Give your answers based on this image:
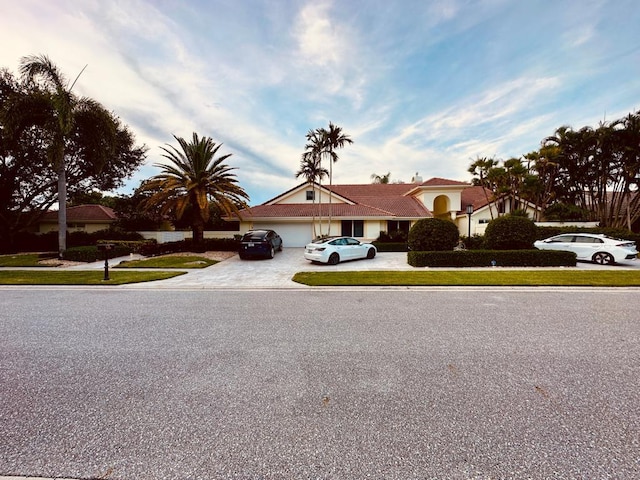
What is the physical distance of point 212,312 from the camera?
6301 mm

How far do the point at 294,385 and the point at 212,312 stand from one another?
3.83 metres

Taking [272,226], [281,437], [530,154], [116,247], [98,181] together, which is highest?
[530,154]

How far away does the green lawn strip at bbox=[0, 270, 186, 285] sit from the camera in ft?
32.5

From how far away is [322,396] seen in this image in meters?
2.95

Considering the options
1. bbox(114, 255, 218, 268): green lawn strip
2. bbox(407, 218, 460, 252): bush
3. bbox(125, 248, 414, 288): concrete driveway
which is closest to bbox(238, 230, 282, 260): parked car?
bbox(114, 255, 218, 268): green lawn strip

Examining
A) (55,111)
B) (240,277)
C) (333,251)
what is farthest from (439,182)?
(55,111)

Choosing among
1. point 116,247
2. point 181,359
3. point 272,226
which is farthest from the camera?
point 272,226

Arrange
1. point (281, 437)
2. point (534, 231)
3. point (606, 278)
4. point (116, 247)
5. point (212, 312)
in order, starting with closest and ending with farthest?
1. point (281, 437)
2. point (212, 312)
3. point (606, 278)
4. point (534, 231)
5. point (116, 247)

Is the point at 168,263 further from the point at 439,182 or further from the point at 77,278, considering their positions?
the point at 439,182

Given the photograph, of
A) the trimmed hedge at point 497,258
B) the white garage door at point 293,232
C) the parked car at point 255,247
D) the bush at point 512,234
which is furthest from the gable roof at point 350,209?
the trimmed hedge at point 497,258

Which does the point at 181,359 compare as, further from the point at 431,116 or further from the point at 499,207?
the point at 499,207

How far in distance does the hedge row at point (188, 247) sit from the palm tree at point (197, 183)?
0.79 m

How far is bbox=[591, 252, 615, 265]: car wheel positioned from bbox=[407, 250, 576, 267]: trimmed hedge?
2144 mm

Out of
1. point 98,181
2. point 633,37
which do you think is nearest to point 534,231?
point 633,37
